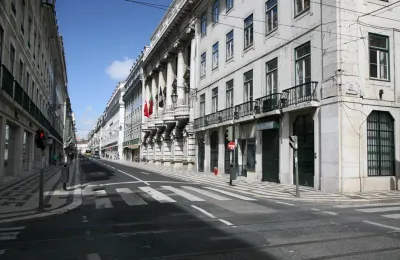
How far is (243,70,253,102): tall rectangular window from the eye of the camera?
81.0 feet

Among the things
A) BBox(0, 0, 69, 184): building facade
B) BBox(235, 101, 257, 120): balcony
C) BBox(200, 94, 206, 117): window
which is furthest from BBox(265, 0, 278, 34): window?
BBox(0, 0, 69, 184): building facade

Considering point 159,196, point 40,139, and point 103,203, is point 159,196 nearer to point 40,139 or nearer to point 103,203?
point 103,203

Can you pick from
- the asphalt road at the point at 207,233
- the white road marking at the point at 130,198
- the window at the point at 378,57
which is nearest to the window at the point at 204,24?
the window at the point at 378,57

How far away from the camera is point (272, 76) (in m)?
22.1

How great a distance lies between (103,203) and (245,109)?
14514 millimetres

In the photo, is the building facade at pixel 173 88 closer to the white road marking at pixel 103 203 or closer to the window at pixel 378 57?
the window at pixel 378 57

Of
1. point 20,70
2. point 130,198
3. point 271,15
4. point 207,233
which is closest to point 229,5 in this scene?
point 271,15

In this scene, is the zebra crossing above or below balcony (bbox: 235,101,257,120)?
below

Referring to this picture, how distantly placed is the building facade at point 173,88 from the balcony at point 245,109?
35.1 ft

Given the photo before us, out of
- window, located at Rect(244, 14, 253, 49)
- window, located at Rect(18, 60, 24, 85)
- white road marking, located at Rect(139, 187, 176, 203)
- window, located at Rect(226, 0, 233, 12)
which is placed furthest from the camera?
window, located at Rect(226, 0, 233, 12)

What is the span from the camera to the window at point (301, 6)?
18984mm

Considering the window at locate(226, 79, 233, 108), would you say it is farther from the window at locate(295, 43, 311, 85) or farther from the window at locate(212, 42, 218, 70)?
the window at locate(295, 43, 311, 85)

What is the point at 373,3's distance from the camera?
17391 millimetres

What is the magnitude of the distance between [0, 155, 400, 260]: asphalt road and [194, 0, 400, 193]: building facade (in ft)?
17.6
